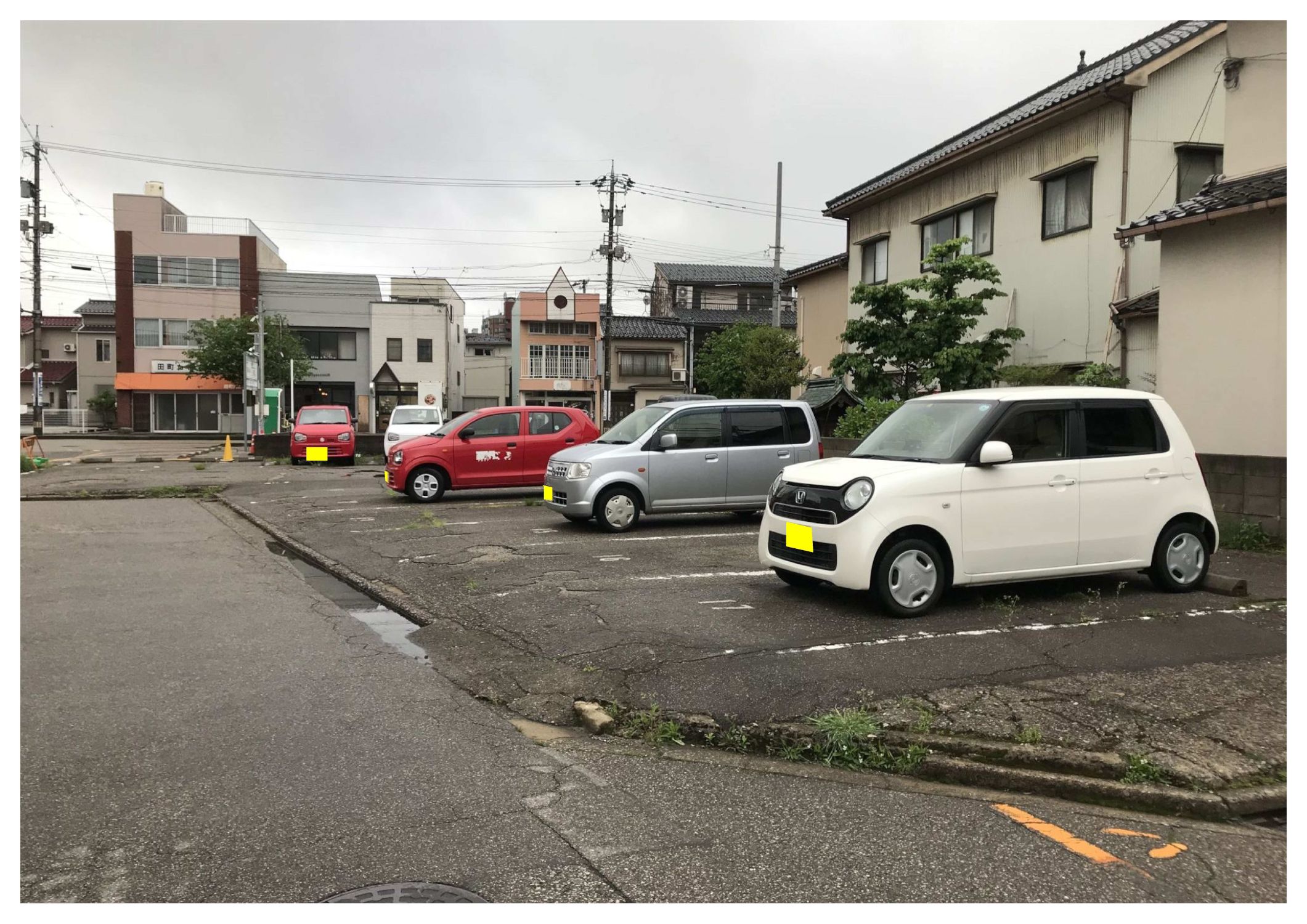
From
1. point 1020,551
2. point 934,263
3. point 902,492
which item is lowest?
point 1020,551

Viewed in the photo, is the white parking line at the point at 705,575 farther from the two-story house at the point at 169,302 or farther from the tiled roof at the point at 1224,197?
the two-story house at the point at 169,302

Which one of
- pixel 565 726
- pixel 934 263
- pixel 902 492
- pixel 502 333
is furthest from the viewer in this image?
pixel 502 333

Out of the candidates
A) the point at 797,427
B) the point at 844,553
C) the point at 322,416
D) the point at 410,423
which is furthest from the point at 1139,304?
the point at 322,416

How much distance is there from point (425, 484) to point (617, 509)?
5.05 meters

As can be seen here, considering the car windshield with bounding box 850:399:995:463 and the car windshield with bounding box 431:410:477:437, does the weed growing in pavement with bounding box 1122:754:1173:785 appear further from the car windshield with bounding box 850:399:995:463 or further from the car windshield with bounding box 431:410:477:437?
the car windshield with bounding box 431:410:477:437

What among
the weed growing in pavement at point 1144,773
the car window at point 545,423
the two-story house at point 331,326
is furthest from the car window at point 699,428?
the two-story house at point 331,326

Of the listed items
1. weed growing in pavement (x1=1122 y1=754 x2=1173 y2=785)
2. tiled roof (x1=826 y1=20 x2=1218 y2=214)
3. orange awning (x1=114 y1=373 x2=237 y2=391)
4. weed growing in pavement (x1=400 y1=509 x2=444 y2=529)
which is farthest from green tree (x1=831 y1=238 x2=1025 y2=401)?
orange awning (x1=114 y1=373 x2=237 y2=391)

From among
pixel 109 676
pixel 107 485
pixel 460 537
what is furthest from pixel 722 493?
pixel 107 485

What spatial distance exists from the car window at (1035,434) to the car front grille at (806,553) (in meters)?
1.45

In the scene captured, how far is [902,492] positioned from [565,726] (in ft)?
9.31

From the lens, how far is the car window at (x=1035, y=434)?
6402 millimetres

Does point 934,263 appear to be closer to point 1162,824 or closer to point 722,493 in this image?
point 722,493

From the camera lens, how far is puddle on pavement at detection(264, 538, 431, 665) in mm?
6160

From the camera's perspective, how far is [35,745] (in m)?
4.17
